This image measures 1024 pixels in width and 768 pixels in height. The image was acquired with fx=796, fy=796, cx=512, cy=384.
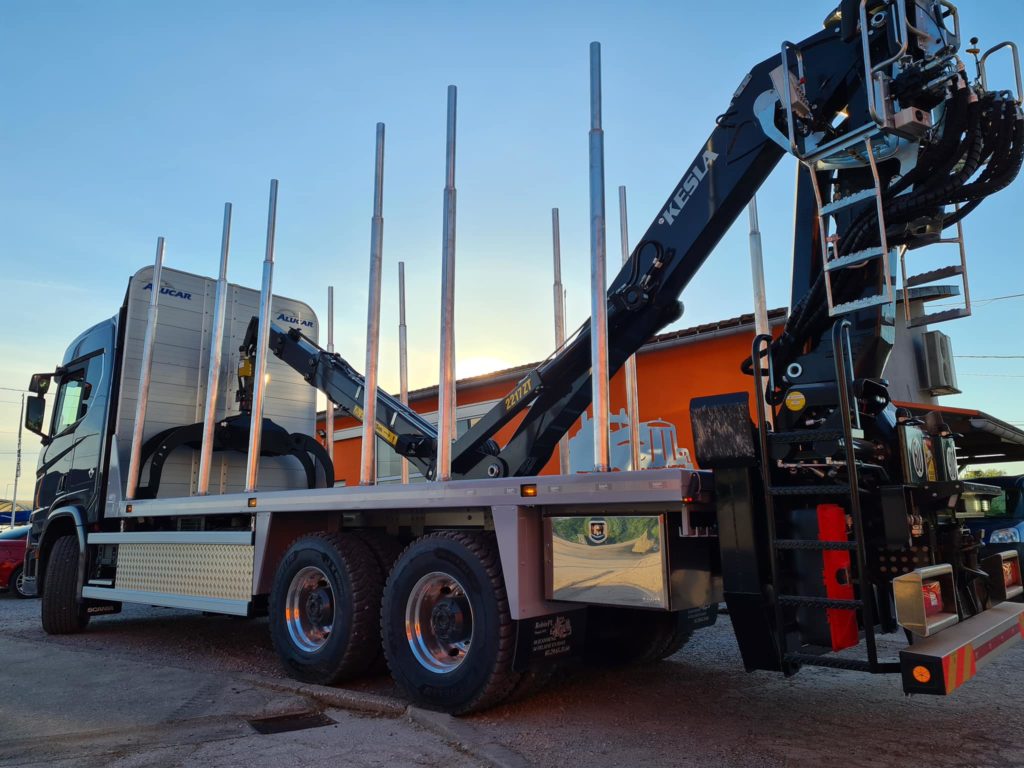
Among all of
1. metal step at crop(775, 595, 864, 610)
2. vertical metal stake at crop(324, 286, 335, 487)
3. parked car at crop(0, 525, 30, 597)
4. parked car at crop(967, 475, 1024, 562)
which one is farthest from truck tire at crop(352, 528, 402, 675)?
parked car at crop(0, 525, 30, 597)

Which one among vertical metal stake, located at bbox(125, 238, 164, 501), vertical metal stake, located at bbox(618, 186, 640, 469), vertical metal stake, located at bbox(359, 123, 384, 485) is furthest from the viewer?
vertical metal stake, located at bbox(125, 238, 164, 501)

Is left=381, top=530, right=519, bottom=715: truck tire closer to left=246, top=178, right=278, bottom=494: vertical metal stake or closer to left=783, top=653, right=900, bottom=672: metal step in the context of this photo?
left=783, top=653, right=900, bottom=672: metal step

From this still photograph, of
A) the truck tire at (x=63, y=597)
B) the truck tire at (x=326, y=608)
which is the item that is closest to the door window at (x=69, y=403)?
the truck tire at (x=63, y=597)

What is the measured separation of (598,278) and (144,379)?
5.28 metres

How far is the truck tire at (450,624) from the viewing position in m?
4.38

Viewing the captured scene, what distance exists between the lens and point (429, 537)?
16.1 ft

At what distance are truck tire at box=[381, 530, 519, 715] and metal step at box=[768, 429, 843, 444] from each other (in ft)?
5.56

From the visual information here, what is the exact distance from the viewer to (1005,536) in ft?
24.0

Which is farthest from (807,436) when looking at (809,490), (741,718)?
(741,718)

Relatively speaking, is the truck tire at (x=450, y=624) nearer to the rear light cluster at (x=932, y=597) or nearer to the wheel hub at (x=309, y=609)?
the wheel hub at (x=309, y=609)

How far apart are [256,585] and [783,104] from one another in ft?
16.3

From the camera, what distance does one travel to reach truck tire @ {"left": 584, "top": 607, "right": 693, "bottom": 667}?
201 inches

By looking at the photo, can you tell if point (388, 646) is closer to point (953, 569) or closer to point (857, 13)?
point (953, 569)

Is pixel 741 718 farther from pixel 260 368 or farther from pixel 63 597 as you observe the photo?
pixel 63 597
